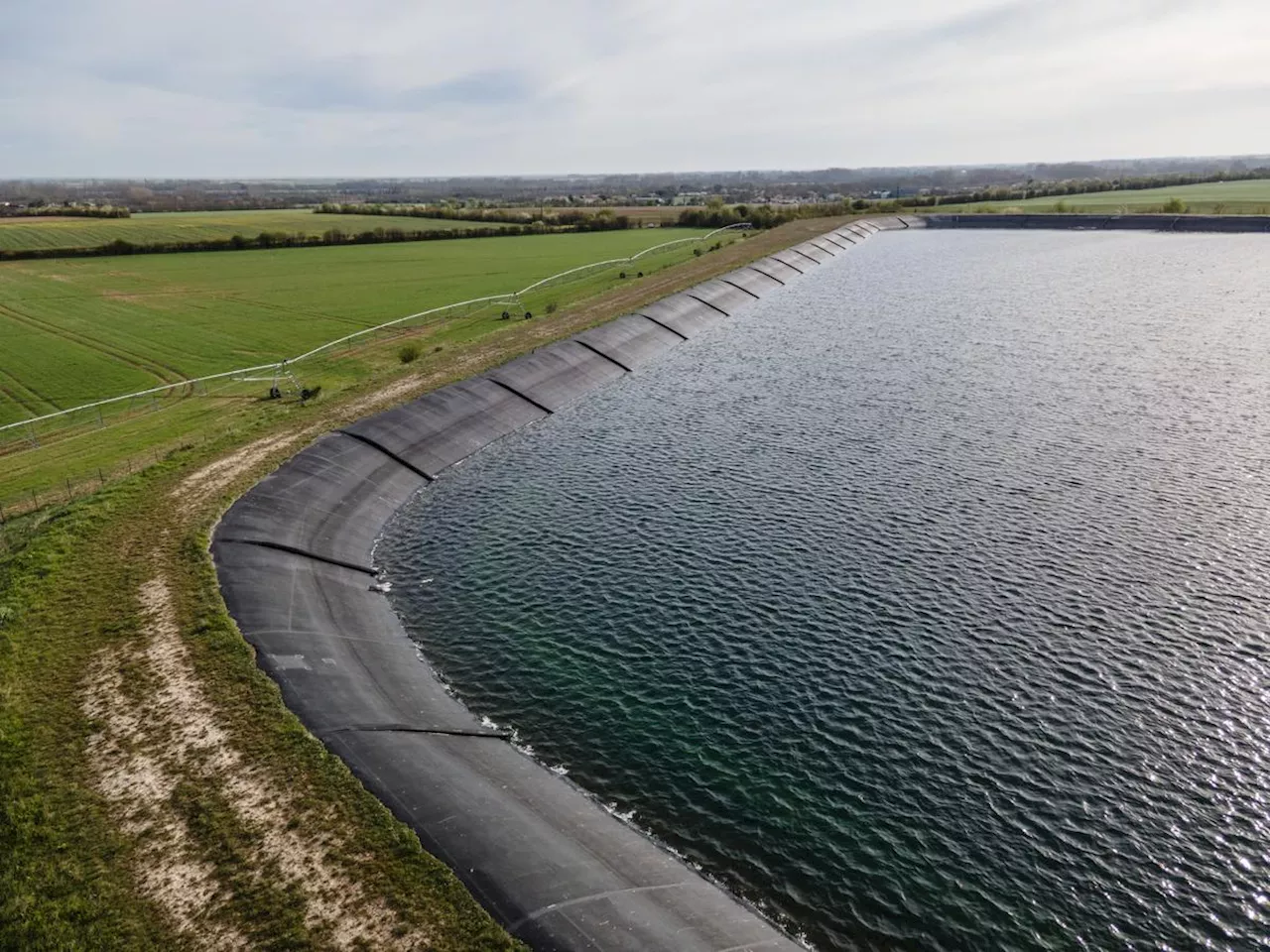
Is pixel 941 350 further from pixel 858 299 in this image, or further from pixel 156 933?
pixel 156 933

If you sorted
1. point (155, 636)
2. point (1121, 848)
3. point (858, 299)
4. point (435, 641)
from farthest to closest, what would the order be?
point (858, 299) < point (435, 641) < point (155, 636) < point (1121, 848)

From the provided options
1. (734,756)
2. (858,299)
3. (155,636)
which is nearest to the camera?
(734,756)

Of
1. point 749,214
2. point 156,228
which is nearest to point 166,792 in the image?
point 749,214

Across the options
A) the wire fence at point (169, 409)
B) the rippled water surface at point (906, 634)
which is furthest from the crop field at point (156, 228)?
the rippled water surface at point (906, 634)

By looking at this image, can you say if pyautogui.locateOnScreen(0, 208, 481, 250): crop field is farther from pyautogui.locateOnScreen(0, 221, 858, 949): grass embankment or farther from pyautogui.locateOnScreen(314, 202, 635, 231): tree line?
pyautogui.locateOnScreen(0, 221, 858, 949): grass embankment

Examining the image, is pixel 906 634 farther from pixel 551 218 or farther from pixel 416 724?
pixel 551 218

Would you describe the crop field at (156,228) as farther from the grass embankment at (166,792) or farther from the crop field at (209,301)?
the grass embankment at (166,792)

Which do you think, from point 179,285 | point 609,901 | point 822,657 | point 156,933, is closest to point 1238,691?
point 822,657
